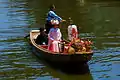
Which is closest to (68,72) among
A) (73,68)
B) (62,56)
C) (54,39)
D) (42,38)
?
(73,68)

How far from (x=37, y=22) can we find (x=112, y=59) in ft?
37.1

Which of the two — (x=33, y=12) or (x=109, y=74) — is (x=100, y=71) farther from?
(x=33, y=12)

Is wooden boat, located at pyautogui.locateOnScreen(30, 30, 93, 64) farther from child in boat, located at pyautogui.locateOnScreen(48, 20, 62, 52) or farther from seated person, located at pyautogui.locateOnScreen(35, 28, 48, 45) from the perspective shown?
seated person, located at pyautogui.locateOnScreen(35, 28, 48, 45)

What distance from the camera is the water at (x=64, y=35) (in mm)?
15769

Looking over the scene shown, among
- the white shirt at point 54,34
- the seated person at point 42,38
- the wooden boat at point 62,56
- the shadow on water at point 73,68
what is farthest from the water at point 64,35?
the white shirt at point 54,34

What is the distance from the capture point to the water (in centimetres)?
1577

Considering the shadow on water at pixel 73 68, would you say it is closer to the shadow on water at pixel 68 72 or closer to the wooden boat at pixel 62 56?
the shadow on water at pixel 68 72

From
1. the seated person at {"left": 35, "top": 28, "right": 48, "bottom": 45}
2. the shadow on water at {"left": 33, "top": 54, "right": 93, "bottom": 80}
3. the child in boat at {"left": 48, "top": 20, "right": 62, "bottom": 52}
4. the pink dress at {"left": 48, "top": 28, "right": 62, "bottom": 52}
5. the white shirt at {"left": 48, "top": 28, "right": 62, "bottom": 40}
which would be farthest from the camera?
the seated person at {"left": 35, "top": 28, "right": 48, "bottom": 45}

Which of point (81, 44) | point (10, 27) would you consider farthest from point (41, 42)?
point (10, 27)

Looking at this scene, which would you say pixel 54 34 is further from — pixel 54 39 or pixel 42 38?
pixel 42 38

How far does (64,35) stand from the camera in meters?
22.9

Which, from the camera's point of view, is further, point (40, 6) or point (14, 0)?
point (14, 0)

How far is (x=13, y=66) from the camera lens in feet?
55.4

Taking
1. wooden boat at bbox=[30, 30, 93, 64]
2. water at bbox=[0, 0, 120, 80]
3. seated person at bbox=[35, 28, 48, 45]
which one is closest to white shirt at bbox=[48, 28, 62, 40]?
wooden boat at bbox=[30, 30, 93, 64]
